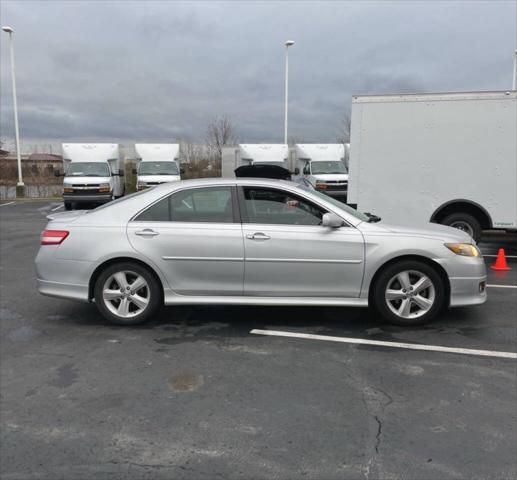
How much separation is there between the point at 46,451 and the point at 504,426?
2.83 meters

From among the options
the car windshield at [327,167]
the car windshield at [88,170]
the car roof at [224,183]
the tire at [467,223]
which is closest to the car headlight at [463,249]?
the car roof at [224,183]

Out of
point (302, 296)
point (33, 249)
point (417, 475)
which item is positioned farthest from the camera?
point (33, 249)

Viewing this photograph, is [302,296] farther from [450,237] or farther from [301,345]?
[450,237]

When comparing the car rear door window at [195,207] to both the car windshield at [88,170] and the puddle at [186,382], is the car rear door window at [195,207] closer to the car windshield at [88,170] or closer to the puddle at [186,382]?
the puddle at [186,382]


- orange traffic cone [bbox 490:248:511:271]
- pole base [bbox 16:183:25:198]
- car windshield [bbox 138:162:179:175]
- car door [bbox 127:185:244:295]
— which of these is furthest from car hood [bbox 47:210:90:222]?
pole base [bbox 16:183:25:198]

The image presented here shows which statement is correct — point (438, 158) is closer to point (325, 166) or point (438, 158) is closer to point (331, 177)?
point (331, 177)

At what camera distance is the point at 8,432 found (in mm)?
3121

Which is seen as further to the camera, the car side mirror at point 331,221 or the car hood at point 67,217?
the car hood at point 67,217

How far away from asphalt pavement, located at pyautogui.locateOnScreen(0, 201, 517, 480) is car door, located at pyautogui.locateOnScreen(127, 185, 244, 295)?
48 centimetres

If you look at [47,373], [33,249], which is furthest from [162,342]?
[33,249]

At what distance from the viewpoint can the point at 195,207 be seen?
5.25 metres

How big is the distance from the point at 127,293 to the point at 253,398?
215 centimetres

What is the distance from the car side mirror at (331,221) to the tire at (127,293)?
72.4 inches

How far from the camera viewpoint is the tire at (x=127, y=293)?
16.8 feet
